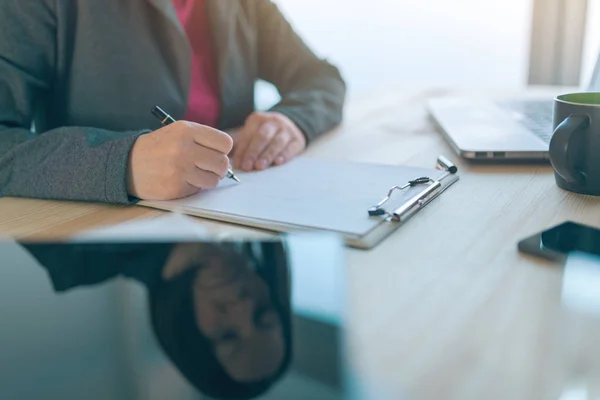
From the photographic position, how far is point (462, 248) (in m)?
0.56

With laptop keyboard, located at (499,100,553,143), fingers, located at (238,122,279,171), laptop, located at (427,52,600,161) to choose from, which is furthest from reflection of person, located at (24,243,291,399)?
laptop keyboard, located at (499,100,553,143)

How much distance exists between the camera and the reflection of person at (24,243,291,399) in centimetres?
37

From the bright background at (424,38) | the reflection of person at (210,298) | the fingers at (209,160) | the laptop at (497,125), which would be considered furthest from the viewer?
the bright background at (424,38)

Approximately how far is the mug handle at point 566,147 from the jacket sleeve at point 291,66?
49cm

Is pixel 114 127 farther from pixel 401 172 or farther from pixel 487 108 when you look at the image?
pixel 487 108

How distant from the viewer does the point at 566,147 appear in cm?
67

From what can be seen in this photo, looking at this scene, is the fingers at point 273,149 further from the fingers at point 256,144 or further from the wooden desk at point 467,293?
the wooden desk at point 467,293

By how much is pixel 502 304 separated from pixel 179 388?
0.25 meters

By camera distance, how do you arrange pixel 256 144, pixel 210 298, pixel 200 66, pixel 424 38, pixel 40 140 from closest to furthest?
pixel 210 298
pixel 40 140
pixel 256 144
pixel 200 66
pixel 424 38

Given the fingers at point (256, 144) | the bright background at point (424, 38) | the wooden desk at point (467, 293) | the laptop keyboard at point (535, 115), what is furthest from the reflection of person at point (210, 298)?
the bright background at point (424, 38)

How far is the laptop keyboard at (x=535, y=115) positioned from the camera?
2.98 ft

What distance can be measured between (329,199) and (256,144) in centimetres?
23

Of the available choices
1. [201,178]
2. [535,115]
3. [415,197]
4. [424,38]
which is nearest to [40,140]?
[201,178]

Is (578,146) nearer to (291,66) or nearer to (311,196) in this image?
(311,196)
